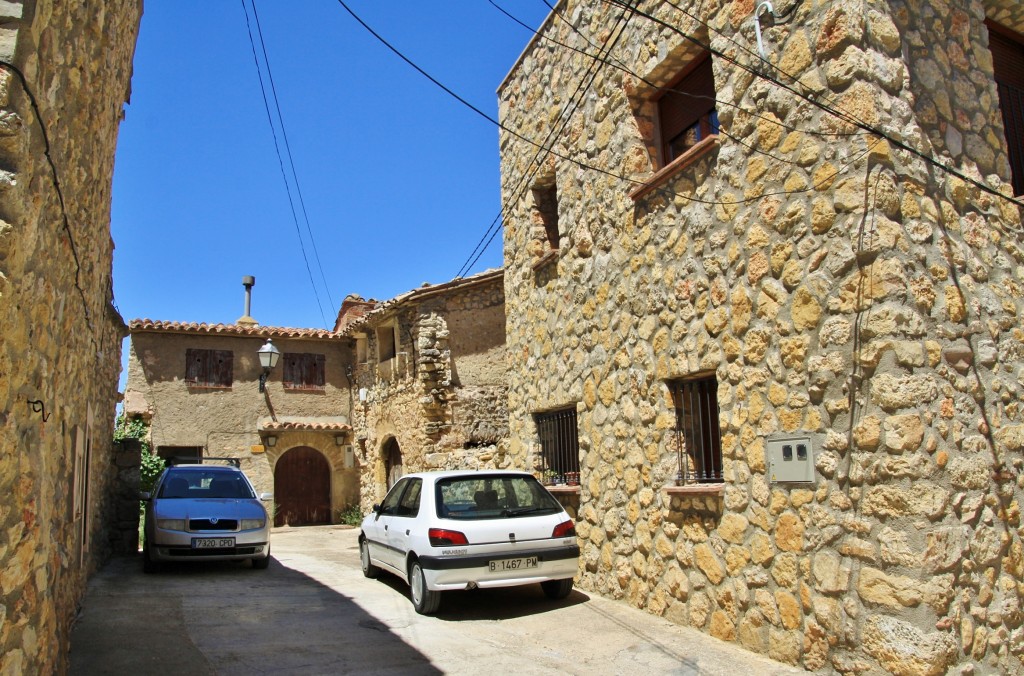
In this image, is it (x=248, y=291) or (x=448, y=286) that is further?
(x=248, y=291)

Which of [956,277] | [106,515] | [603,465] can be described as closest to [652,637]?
[603,465]

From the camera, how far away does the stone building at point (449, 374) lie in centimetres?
1518

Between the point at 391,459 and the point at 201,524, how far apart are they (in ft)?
28.3

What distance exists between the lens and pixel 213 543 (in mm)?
9523

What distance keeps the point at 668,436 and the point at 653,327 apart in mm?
999

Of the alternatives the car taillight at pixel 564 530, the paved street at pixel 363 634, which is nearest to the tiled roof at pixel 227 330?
the paved street at pixel 363 634

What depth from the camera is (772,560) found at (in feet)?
17.5

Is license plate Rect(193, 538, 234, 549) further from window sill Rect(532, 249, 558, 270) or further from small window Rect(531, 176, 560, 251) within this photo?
small window Rect(531, 176, 560, 251)

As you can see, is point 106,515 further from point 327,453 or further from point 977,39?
point 977,39

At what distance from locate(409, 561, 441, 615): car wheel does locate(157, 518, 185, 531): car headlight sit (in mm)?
3822

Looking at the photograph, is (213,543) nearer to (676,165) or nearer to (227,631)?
(227,631)

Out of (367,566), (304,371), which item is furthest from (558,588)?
(304,371)

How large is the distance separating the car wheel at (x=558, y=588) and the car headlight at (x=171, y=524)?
4.93 m

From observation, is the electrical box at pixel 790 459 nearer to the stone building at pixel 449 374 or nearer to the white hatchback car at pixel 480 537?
the white hatchback car at pixel 480 537
